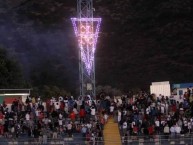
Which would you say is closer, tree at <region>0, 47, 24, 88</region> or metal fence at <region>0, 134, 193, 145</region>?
metal fence at <region>0, 134, 193, 145</region>

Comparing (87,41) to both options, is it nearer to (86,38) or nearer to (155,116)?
(86,38)

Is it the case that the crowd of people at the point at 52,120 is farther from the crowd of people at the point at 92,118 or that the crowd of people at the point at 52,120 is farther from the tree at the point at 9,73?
the tree at the point at 9,73

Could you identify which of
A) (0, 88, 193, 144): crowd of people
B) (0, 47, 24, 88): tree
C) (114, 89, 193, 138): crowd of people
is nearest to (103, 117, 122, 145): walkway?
(0, 88, 193, 144): crowd of people

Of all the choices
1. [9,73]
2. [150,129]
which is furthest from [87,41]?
[9,73]

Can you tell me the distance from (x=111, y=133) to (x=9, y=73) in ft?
140

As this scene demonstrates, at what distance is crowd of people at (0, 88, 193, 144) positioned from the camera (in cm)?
3127

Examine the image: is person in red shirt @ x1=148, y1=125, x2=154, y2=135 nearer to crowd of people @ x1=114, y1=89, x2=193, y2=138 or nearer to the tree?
crowd of people @ x1=114, y1=89, x2=193, y2=138

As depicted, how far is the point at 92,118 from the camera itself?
3269 centimetres

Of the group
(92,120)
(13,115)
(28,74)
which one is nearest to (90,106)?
(92,120)

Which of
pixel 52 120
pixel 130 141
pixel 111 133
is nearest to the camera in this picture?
pixel 130 141

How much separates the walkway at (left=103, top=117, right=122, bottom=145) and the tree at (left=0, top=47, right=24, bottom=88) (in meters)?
39.2

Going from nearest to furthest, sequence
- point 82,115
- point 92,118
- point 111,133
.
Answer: point 111,133 → point 82,115 → point 92,118

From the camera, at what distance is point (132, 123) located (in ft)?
104

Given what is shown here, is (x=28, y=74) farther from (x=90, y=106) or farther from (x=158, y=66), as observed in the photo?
(x=90, y=106)
